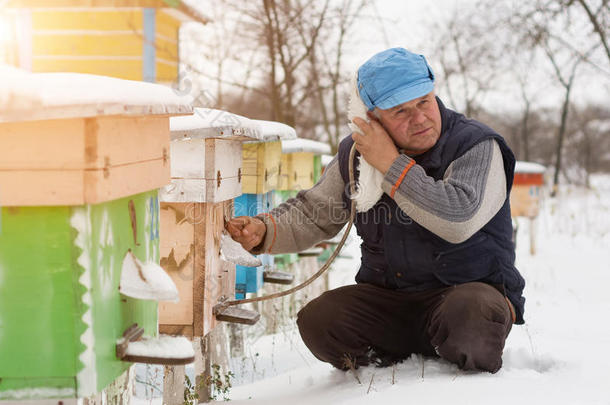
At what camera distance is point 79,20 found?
8.99 metres

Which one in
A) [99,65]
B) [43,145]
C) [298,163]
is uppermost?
[99,65]

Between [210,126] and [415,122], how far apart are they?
85 cm

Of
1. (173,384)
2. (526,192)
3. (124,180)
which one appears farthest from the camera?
(526,192)

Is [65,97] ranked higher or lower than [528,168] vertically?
higher

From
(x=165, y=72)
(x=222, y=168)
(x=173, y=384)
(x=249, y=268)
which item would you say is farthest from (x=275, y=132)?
(x=165, y=72)

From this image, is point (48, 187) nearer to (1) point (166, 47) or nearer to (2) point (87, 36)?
(2) point (87, 36)

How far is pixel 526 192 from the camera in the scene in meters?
9.09

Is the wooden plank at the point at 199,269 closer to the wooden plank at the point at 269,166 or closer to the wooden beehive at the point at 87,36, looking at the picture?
the wooden plank at the point at 269,166

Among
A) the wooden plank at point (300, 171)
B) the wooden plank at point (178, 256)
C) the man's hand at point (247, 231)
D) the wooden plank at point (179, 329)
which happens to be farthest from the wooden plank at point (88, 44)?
the wooden plank at point (179, 329)

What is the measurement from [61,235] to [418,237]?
5.00 ft

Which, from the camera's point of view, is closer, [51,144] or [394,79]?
[51,144]

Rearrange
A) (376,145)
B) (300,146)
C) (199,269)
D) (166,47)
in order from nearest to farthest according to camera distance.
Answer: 1. (376,145)
2. (199,269)
3. (300,146)
4. (166,47)

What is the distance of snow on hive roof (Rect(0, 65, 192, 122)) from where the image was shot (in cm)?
135

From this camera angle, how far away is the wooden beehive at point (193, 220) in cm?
257
